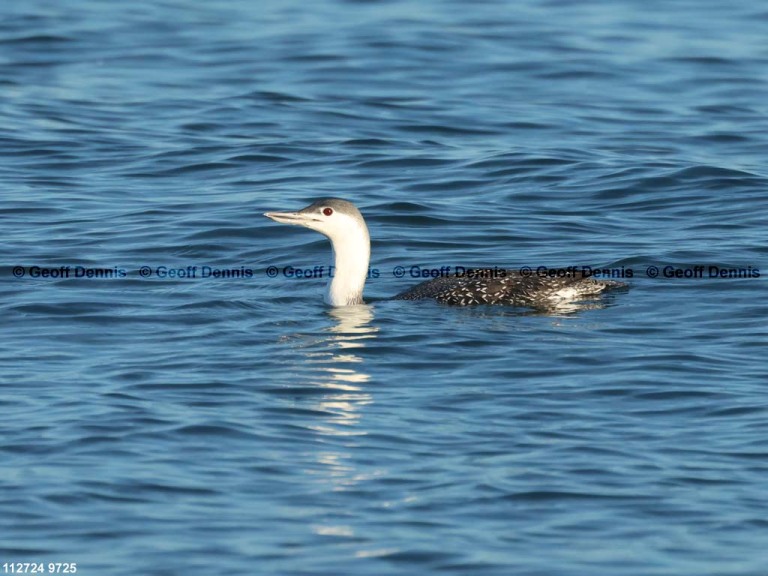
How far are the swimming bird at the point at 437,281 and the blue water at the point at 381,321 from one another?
18 cm

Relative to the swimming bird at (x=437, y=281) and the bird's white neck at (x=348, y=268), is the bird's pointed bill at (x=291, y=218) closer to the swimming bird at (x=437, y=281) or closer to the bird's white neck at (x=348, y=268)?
the swimming bird at (x=437, y=281)

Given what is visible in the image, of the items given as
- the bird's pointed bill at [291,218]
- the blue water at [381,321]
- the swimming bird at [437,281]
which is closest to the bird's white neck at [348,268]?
the swimming bird at [437,281]

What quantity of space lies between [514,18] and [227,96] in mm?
9627

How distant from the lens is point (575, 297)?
1188 centimetres

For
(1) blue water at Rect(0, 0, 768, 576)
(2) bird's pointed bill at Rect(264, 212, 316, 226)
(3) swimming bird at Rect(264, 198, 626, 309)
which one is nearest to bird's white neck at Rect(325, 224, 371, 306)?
(3) swimming bird at Rect(264, 198, 626, 309)

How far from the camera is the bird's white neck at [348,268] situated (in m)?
12.1

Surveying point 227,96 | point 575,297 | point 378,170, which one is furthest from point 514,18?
point 575,297
